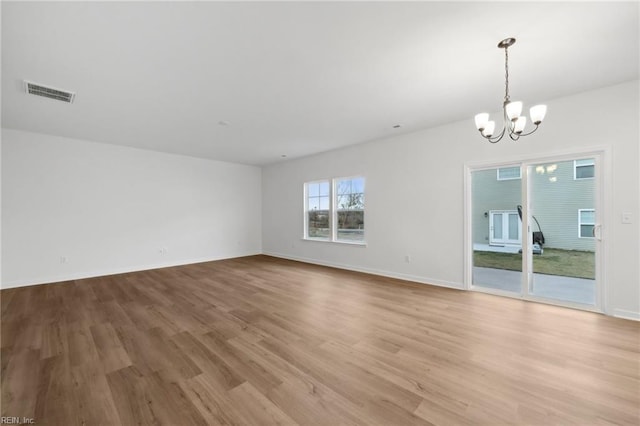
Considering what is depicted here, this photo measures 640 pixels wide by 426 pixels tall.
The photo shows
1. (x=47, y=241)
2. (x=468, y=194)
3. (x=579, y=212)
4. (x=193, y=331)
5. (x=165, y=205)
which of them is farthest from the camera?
(x=165, y=205)

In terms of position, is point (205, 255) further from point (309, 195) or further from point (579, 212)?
point (579, 212)

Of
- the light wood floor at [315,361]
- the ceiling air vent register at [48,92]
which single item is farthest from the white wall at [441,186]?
the ceiling air vent register at [48,92]

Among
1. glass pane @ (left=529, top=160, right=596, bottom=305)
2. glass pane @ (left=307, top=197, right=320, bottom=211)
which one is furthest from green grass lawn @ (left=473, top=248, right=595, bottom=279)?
glass pane @ (left=307, top=197, right=320, bottom=211)

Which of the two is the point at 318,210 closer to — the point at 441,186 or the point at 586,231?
the point at 441,186

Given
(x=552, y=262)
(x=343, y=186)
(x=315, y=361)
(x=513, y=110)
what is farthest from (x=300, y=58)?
(x=552, y=262)

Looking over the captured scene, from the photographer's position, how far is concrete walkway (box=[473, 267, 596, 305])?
3.35 m

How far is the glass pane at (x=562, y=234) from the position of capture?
3347mm

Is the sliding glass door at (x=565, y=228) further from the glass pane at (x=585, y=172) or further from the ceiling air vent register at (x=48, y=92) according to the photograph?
the ceiling air vent register at (x=48, y=92)

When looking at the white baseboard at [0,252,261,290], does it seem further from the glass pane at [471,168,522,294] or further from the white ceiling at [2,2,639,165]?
the glass pane at [471,168,522,294]

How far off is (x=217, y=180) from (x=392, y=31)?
20.3 ft

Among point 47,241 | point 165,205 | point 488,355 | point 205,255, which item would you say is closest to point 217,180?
point 165,205

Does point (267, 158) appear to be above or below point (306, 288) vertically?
above

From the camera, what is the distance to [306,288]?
14.1ft

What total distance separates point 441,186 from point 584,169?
1.76m
